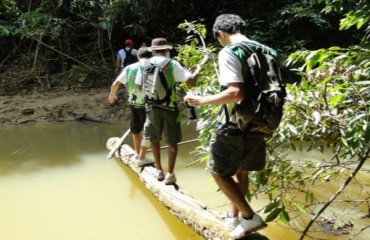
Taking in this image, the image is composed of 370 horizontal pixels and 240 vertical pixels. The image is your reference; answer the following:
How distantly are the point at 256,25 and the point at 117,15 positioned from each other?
4172mm

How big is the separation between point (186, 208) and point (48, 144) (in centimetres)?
466

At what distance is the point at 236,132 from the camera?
120 inches

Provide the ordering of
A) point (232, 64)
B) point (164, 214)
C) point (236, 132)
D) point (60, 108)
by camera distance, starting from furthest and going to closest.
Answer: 1. point (60, 108)
2. point (164, 214)
3. point (236, 132)
4. point (232, 64)

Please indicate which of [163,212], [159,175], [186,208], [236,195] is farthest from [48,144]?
[236,195]

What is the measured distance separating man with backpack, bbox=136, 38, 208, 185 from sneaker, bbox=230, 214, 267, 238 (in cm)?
179

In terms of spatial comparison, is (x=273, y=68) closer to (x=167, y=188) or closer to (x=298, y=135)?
(x=298, y=135)

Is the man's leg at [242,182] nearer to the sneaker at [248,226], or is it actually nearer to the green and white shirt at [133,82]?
the sneaker at [248,226]

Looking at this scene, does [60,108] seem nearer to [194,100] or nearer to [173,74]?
[173,74]

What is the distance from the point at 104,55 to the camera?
14219mm

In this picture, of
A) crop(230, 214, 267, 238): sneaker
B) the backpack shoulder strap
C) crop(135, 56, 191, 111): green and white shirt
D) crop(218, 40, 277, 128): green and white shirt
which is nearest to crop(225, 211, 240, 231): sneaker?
crop(230, 214, 267, 238): sneaker

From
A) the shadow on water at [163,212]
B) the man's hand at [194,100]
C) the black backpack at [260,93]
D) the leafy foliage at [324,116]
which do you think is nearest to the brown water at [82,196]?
the shadow on water at [163,212]

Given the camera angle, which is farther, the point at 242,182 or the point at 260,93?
the point at 242,182

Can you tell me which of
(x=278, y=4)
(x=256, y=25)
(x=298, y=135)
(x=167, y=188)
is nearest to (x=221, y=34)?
(x=298, y=135)

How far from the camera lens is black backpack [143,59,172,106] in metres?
4.67
